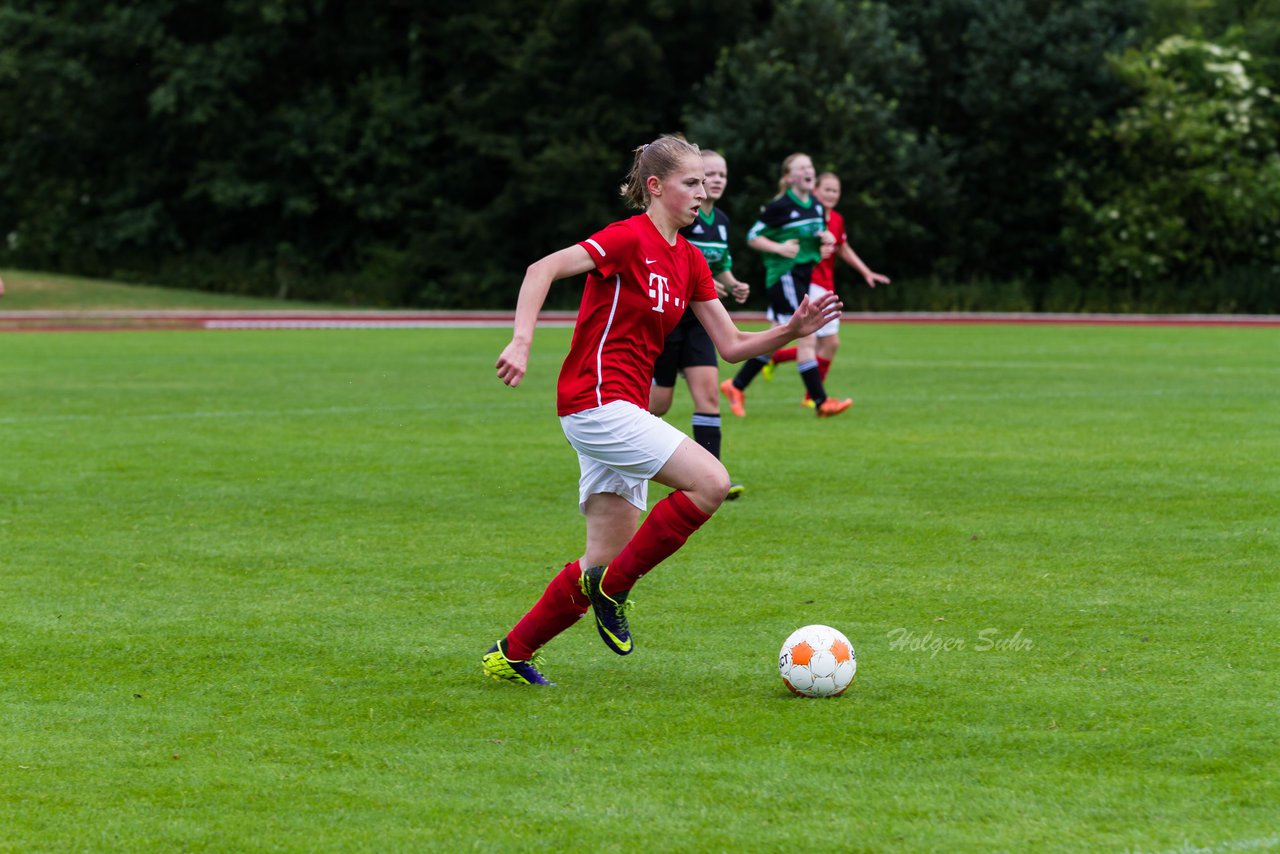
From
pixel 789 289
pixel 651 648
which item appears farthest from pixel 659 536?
pixel 789 289

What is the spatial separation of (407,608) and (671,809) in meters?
2.88

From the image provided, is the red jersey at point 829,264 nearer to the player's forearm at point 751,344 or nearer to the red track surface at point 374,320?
the player's forearm at point 751,344

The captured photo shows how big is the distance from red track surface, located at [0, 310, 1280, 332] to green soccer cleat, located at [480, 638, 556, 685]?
2964 cm

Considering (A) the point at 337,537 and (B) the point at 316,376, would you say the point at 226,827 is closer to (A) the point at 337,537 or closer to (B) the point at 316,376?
(A) the point at 337,537

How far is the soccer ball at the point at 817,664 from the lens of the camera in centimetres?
542

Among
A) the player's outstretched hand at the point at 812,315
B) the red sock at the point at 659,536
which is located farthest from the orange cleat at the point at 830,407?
the red sock at the point at 659,536

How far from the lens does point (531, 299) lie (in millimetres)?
5371

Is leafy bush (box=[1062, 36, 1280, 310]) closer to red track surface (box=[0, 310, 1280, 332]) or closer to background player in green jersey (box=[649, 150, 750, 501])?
red track surface (box=[0, 310, 1280, 332])

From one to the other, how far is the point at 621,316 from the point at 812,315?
2.15ft

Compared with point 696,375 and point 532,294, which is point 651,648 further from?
point 696,375

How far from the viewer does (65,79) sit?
4781cm

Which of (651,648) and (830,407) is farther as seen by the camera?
(830,407)

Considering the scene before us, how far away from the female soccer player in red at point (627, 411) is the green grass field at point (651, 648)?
0.29 metres

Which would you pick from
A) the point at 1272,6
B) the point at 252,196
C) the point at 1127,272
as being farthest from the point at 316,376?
the point at 1272,6
